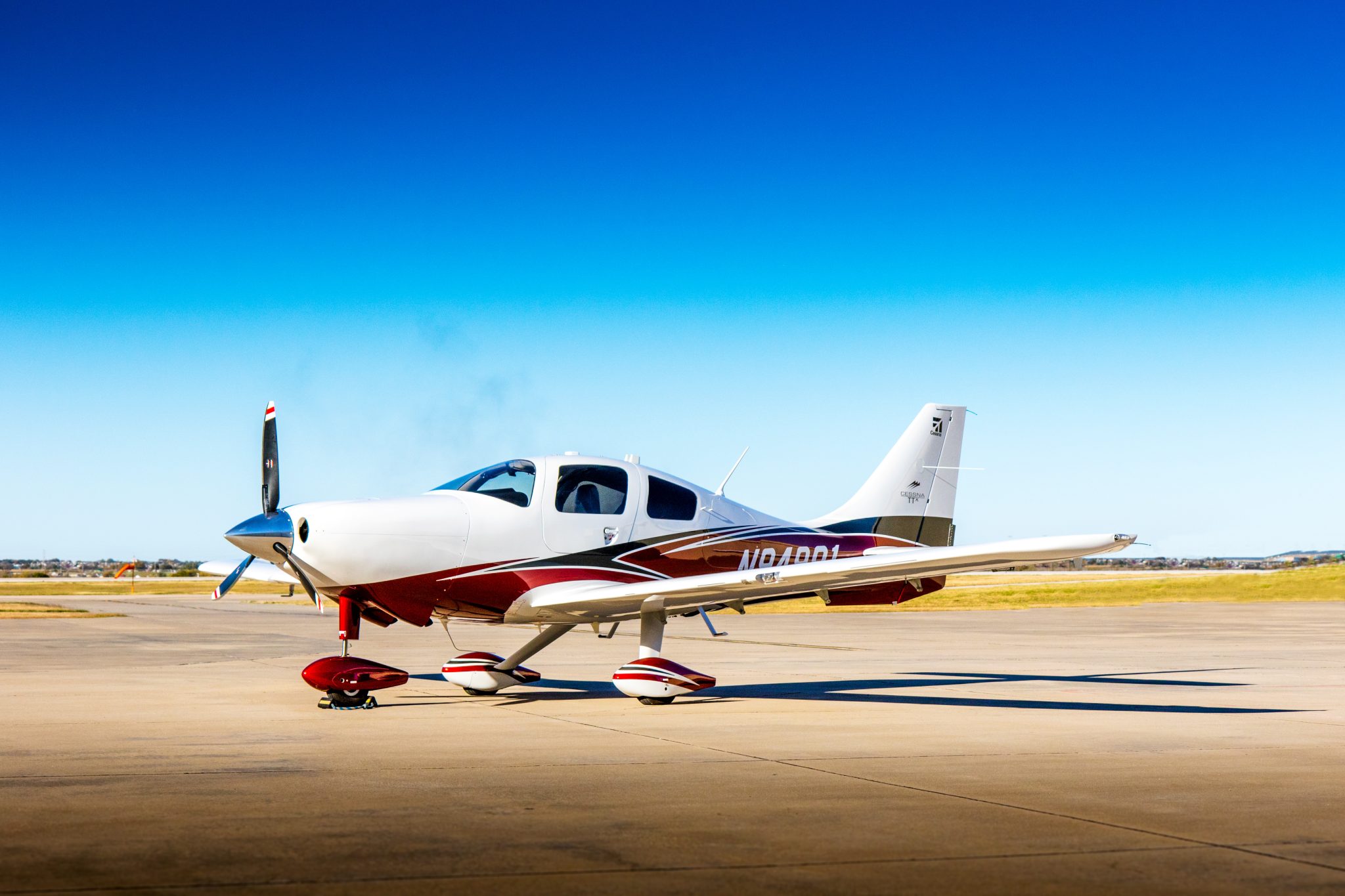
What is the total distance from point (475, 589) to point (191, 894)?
26.6 ft

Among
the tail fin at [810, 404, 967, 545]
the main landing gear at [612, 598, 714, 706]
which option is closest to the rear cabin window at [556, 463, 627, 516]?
the main landing gear at [612, 598, 714, 706]

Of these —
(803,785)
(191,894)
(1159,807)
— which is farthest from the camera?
(803,785)

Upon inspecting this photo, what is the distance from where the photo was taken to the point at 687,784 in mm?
7801

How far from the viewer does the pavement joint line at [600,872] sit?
4.99 meters

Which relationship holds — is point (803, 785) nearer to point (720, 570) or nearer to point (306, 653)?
point (720, 570)

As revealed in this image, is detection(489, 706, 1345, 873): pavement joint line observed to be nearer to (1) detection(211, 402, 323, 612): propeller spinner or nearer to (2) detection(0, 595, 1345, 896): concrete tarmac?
(2) detection(0, 595, 1345, 896): concrete tarmac

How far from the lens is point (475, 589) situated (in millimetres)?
12992

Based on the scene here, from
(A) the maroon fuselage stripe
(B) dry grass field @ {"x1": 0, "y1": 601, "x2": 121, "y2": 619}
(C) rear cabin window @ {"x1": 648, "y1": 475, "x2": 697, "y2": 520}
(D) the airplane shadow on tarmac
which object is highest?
(C) rear cabin window @ {"x1": 648, "y1": 475, "x2": 697, "y2": 520}

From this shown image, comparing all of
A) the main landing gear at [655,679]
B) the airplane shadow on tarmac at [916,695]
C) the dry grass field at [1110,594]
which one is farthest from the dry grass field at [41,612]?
the main landing gear at [655,679]

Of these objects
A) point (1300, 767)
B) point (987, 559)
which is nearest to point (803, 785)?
point (1300, 767)

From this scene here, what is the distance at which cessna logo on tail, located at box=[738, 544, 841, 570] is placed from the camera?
1459 cm

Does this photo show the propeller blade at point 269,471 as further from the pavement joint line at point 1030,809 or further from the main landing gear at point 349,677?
the pavement joint line at point 1030,809

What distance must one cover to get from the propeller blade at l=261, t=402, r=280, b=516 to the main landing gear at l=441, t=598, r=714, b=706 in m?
2.79

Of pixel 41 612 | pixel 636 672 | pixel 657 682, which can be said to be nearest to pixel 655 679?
pixel 657 682
